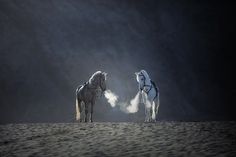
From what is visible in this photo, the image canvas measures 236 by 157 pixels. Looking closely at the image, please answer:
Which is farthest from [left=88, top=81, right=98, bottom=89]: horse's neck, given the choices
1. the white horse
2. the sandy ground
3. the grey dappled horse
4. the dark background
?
the dark background

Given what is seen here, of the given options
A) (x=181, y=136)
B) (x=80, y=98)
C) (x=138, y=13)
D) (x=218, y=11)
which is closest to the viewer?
(x=181, y=136)

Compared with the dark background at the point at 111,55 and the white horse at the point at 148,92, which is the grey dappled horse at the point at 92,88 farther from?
the dark background at the point at 111,55

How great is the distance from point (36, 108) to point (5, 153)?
4742 centimetres

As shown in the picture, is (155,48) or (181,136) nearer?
(181,136)

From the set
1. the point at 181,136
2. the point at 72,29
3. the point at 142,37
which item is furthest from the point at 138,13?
the point at 181,136

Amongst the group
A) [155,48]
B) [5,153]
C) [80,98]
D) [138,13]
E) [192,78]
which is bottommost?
[5,153]

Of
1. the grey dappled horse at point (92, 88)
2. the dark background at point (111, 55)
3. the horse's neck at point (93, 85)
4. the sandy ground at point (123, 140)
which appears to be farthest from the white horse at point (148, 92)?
the dark background at point (111, 55)

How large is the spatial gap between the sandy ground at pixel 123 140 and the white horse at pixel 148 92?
12.3 feet

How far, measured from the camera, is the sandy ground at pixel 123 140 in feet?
33.4

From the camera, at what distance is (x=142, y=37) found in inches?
2355

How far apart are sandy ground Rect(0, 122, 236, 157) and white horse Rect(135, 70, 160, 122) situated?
376cm

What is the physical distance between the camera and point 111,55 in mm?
59031

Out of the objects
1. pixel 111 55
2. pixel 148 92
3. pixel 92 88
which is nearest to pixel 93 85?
pixel 92 88

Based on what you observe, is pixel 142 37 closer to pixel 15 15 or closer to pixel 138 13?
pixel 138 13
